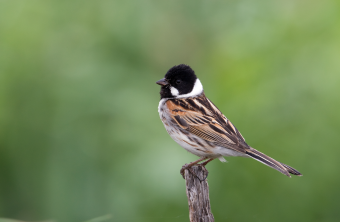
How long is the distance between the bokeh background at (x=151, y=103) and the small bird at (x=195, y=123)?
91cm

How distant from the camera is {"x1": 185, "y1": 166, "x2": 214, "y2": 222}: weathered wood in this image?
325cm

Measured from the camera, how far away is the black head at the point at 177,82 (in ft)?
14.3

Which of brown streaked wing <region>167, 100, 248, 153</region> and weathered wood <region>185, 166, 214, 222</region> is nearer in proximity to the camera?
weathered wood <region>185, 166, 214, 222</region>

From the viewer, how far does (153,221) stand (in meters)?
4.65

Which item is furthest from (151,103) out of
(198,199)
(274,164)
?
(274,164)

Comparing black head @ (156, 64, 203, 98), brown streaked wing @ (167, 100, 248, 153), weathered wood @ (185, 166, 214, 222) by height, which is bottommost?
weathered wood @ (185, 166, 214, 222)

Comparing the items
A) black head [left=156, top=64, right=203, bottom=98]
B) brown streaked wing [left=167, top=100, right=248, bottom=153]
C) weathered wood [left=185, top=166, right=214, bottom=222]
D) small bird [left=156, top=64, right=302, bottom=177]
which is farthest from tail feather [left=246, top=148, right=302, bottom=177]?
black head [left=156, top=64, right=203, bottom=98]

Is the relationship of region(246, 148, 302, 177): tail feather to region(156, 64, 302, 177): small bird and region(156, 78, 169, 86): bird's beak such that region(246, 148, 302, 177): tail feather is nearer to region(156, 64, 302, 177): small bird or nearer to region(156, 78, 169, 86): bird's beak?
region(156, 64, 302, 177): small bird

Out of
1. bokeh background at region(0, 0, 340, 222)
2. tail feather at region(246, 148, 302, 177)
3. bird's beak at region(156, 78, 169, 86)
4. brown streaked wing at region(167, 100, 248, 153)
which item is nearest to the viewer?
tail feather at region(246, 148, 302, 177)

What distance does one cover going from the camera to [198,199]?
10.9 feet

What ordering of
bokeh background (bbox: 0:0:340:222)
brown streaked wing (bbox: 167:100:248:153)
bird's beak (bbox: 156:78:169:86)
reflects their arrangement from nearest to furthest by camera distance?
brown streaked wing (bbox: 167:100:248:153), bird's beak (bbox: 156:78:169:86), bokeh background (bbox: 0:0:340:222)

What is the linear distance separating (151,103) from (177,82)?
3.84ft

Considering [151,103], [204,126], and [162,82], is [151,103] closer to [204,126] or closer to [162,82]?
[162,82]

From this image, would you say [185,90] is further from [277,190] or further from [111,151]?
[277,190]
